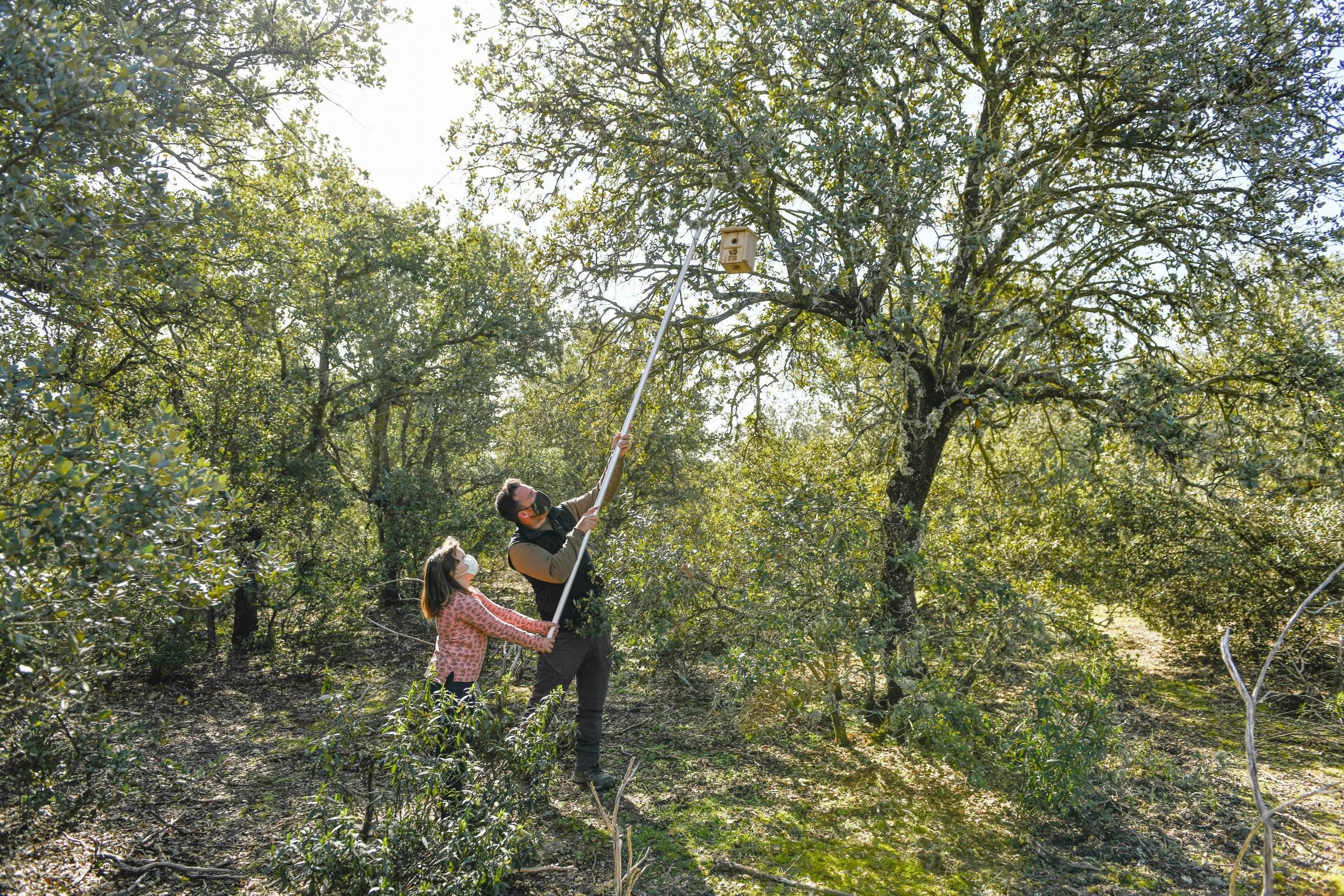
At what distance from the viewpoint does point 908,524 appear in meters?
5.29

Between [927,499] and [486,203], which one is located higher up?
[486,203]

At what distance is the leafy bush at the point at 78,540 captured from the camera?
7.17ft

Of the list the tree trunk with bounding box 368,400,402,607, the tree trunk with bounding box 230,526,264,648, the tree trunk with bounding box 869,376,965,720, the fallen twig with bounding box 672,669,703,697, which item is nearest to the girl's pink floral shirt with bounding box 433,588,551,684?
the tree trunk with bounding box 869,376,965,720

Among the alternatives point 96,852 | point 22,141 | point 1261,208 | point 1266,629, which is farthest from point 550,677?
point 1266,629

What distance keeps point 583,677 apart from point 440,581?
1174 mm

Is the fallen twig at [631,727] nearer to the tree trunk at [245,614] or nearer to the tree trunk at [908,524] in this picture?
the tree trunk at [908,524]

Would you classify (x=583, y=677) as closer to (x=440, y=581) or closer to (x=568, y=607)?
(x=568, y=607)

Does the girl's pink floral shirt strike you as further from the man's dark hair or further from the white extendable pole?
the man's dark hair

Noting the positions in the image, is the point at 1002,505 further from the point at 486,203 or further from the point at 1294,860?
the point at 486,203

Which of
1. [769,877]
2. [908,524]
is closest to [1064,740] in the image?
[908,524]

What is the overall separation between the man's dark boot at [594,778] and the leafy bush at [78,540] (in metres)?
2.60

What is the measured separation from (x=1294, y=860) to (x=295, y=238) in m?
10.4

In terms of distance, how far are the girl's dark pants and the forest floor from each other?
1.11ft

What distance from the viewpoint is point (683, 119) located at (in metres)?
5.47
